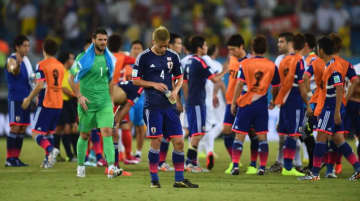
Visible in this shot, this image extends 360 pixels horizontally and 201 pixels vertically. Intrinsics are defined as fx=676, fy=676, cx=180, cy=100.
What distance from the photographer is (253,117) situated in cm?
1166

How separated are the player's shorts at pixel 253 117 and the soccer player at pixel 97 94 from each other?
89.0 inches

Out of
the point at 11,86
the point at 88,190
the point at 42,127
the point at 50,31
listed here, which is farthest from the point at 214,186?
the point at 50,31

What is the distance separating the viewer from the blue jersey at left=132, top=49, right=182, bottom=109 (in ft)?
31.7

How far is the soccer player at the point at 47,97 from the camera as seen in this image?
12.8 meters

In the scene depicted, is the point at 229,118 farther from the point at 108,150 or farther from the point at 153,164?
the point at 153,164

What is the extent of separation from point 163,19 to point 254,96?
14314 mm

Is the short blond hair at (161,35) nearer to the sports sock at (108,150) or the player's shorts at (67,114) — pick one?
the sports sock at (108,150)

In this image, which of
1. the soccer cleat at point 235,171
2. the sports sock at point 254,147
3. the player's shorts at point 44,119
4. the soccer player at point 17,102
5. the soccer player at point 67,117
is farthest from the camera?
the soccer player at point 67,117

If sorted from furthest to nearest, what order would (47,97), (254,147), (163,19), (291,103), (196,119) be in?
(163,19), (47,97), (196,119), (254,147), (291,103)

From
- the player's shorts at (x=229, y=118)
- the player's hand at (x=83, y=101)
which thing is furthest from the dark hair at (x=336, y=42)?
the player's hand at (x=83, y=101)

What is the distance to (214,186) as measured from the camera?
9922 millimetres

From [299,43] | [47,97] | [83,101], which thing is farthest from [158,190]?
[47,97]

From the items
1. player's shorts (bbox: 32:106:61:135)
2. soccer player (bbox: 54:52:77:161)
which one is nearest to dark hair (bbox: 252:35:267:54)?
player's shorts (bbox: 32:106:61:135)

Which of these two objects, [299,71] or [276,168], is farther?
[276,168]
